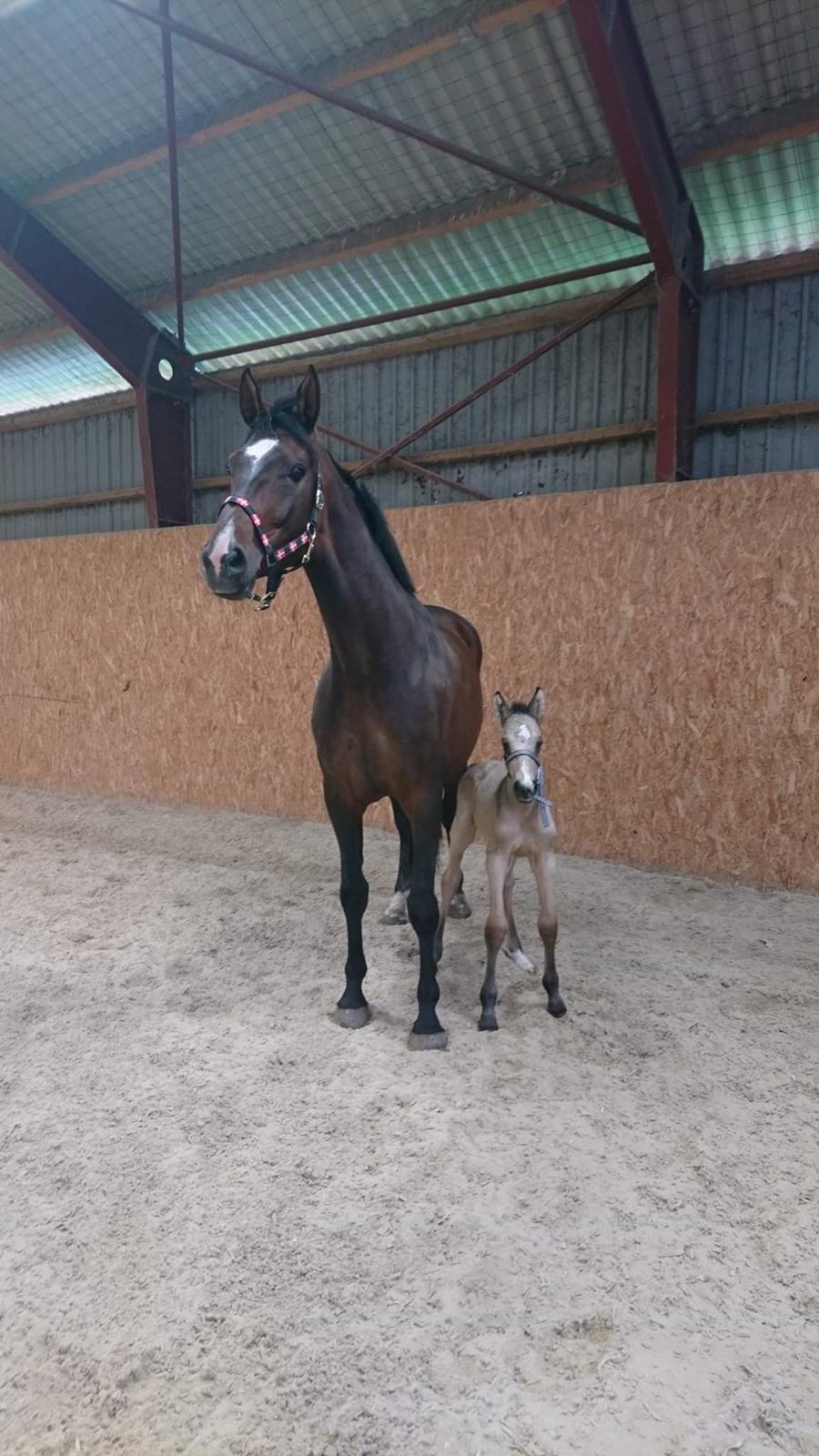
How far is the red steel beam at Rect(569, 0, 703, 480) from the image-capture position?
3.83m

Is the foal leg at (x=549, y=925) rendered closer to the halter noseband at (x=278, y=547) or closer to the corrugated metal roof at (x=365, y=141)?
the halter noseband at (x=278, y=547)

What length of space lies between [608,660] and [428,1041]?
8.78 ft

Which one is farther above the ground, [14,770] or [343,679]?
[343,679]

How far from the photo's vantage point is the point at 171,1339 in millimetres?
1328

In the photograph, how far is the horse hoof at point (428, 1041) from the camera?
7.50 feet

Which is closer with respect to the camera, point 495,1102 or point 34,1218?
point 34,1218

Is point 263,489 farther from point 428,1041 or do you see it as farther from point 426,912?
point 428,1041

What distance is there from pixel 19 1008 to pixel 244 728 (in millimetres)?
3094

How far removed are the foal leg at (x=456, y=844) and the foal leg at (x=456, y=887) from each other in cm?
21

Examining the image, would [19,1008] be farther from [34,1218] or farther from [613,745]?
[613,745]

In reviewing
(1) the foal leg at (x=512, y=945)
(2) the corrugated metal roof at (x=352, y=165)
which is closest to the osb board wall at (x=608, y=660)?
(1) the foal leg at (x=512, y=945)

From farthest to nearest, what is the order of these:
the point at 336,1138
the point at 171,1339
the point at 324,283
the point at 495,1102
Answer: the point at 324,283, the point at 495,1102, the point at 336,1138, the point at 171,1339

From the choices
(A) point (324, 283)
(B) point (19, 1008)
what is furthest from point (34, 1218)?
(A) point (324, 283)

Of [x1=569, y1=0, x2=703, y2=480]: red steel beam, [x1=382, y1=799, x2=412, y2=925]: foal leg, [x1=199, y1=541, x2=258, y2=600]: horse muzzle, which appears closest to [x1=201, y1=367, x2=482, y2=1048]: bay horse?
[x1=199, y1=541, x2=258, y2=600]: horse muzzle
